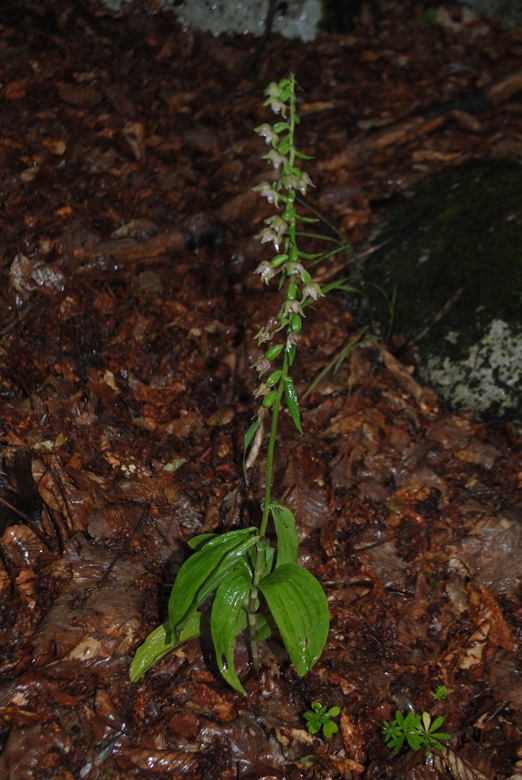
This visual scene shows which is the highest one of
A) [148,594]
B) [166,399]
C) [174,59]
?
[174,59]

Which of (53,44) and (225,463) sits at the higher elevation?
(53,44)

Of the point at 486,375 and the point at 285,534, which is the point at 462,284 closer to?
the point at 486,375

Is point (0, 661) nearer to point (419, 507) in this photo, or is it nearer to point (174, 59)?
point (419, 507)

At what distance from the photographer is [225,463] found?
3.50m

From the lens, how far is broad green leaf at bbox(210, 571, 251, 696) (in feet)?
7.89

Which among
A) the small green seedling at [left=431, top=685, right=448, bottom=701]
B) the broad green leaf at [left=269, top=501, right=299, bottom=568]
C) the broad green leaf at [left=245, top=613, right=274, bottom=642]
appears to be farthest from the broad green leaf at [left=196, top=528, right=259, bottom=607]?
the small green seedling at [left=431, top=685, right=448, bottom=701]

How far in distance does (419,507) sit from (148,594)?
1.50 metres

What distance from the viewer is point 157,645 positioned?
266 cm

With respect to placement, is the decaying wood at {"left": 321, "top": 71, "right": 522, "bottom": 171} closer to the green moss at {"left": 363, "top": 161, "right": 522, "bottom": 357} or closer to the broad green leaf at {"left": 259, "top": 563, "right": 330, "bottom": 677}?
the green moss at {"left": 363, "top": 161, "right": 522, "bottom": 357}

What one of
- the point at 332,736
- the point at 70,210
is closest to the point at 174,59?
the point at 70,210

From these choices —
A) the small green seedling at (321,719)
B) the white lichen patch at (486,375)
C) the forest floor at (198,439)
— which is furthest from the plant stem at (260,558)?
the white lichen patch at (486,375)

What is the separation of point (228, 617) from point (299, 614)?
0.89ft

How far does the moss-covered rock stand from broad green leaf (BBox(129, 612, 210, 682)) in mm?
2089

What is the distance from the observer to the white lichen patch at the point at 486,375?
378 cm
